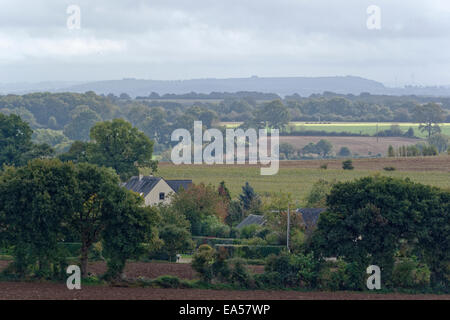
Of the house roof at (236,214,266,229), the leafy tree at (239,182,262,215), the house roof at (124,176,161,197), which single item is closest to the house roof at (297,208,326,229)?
the house roof at (236,214,266,229)

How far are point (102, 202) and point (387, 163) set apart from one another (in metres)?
75.8

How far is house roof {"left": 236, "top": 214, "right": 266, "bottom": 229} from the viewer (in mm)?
59894

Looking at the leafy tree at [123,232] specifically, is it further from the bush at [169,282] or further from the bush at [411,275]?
the bush at [411,275]

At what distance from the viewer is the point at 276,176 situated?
104812mm

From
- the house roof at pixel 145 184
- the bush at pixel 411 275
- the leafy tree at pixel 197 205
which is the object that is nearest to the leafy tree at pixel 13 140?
the house roof at pixel 145 184

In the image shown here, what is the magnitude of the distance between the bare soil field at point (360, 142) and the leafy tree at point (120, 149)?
8013 centimetres

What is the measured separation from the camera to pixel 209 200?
63312 mm

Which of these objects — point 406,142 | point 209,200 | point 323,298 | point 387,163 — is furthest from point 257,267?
point 406,142

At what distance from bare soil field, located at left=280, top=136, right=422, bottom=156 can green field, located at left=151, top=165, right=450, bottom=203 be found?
1954 inches

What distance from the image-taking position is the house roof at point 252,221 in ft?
197

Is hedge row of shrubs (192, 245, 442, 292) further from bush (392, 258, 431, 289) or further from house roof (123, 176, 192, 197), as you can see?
house roof (123, 176, 192, 197)

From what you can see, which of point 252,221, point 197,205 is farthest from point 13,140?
point 252,221
